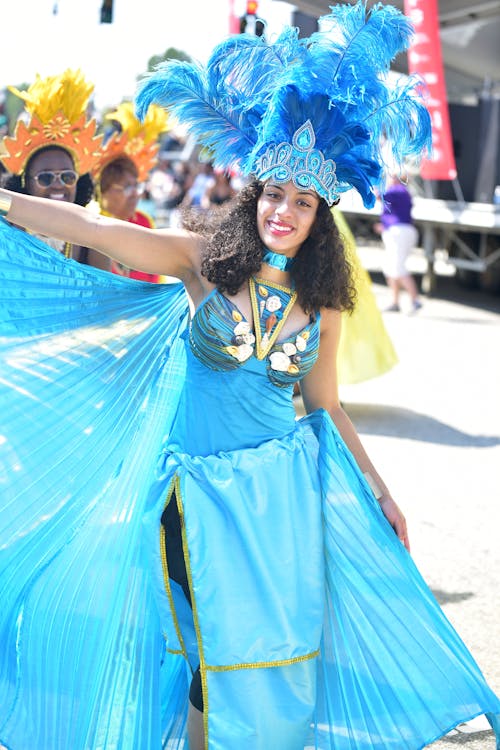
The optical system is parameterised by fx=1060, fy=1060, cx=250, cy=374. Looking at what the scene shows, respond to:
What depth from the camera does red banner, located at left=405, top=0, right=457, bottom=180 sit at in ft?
37.6

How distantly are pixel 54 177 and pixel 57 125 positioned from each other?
29cm

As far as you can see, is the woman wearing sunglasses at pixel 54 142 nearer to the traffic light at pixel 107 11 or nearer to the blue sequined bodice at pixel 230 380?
the blue sequined bodice at pixel 230 380

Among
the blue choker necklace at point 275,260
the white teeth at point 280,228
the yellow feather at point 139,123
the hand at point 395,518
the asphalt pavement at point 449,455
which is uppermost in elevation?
the yellow feather at point 139,123

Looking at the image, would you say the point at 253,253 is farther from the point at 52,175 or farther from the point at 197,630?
the point at 52,175

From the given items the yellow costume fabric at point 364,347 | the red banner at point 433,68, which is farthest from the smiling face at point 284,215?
the red banner at point 433,68

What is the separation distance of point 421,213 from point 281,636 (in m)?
12.4

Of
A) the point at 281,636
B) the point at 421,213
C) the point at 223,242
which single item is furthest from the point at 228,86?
the point at 421,213

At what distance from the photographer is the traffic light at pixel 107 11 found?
955cm

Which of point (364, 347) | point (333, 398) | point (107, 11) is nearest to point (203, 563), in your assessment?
point (333, 398)

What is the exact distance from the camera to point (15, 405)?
2754 mm

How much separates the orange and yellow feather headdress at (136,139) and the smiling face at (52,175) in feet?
5.03

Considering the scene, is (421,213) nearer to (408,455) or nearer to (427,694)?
(408,455)

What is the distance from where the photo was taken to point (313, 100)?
8.81 ft

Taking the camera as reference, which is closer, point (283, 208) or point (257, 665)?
point (257, 665)
